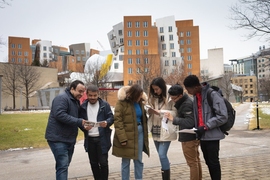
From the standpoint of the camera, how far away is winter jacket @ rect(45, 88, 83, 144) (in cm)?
470

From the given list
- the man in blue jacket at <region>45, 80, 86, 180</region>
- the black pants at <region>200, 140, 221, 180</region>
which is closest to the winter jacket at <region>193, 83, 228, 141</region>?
the black pants at <region>200, 140, 221, 180</region>

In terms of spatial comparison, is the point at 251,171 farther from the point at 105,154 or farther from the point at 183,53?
the point at 183,53

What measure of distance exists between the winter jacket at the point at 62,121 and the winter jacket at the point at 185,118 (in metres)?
1.60

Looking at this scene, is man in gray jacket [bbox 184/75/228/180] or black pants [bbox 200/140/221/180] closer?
man in gray jacket [bbox 184/75/228/180]

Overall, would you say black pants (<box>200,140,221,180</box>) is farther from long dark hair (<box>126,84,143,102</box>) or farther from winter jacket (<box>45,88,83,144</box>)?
winter jacket (<box>45,88,83,144</box>)

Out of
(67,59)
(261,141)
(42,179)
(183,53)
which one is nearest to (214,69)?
(183,53)

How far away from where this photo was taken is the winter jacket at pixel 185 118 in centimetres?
482

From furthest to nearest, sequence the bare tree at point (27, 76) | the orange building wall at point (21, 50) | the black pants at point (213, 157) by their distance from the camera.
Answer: the orange building wall at point (21, 50), the bare tree at point (27, 76), the black pants at point (213, 157)

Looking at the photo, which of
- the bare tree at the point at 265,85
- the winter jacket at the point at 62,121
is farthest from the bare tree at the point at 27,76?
the bare tree at the point at 265,85

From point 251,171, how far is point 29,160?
6.08 m

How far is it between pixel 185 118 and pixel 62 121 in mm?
1944

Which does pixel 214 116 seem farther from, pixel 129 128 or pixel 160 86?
pixel 129 128

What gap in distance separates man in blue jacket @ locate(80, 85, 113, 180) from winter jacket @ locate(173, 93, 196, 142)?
1.18 m

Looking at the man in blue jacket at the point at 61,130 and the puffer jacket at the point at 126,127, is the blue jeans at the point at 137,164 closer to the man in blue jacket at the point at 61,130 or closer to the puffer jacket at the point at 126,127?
the puffer jacket at the point at 126,127
